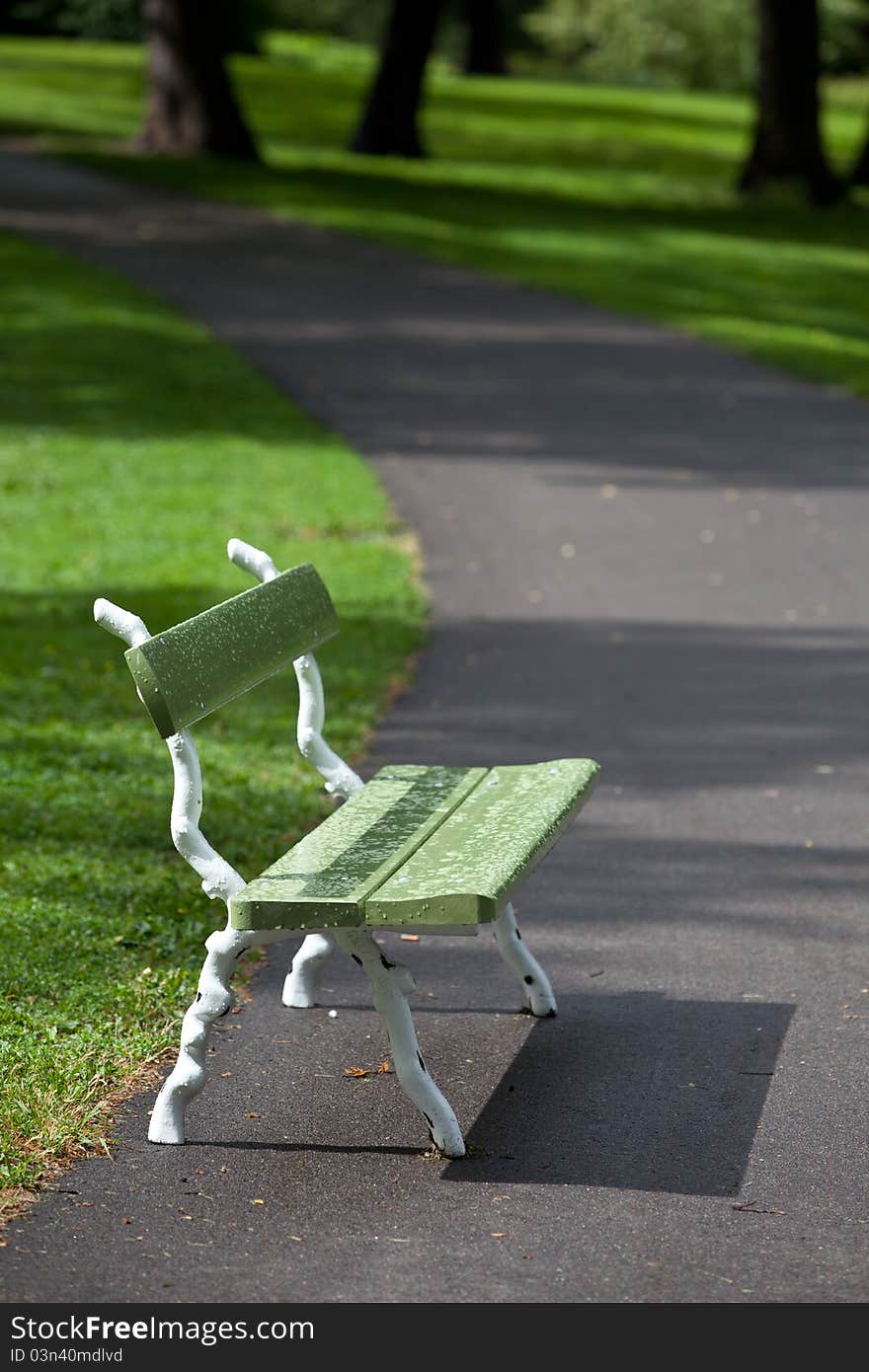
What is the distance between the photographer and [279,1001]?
5336 mm

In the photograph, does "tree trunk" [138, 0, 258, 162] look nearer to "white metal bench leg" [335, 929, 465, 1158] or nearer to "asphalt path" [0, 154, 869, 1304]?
"asphalt path" [0, 154, 869, 1304]

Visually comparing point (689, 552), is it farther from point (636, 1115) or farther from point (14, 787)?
point (636, 1115)

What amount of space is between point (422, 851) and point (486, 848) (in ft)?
0.54

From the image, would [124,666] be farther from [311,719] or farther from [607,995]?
[607,995]

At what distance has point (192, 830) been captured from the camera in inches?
178

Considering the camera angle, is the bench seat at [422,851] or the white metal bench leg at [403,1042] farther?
the white metal bench leg at [403,1042]

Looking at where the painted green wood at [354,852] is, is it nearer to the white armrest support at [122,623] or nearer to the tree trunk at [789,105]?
the white armrest support at [122,623]

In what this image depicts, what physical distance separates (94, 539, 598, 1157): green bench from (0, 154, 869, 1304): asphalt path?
0.72ft

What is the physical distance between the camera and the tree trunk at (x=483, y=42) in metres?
55.7

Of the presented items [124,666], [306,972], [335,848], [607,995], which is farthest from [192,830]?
[124,666]

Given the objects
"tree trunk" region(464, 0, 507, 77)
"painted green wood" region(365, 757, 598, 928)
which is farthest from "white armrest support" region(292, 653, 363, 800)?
"tree trunk" region(464, 0, 507, 77)

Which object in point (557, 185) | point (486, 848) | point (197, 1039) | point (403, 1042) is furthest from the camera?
point (557, 185)

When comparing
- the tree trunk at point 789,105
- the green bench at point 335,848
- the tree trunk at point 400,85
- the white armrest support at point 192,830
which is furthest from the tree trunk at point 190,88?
the white armrest support at point 192,830

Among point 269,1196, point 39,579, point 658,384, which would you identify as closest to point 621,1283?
point 269,1196
